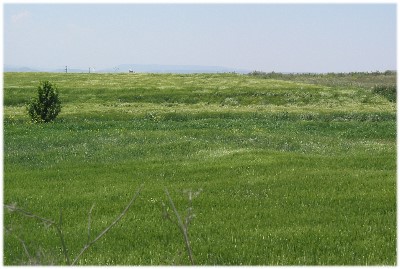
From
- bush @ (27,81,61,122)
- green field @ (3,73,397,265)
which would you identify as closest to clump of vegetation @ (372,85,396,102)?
green field @ (3,73,397,265)

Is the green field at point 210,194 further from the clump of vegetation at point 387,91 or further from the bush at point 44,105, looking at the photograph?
the clump of vegetation at point 387,91

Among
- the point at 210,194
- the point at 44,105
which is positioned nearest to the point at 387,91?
the point at 44,105

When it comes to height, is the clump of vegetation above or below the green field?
below

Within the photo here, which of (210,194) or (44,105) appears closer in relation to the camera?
(210,194)

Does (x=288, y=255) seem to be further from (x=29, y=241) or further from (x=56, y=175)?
(x=56, y=175)

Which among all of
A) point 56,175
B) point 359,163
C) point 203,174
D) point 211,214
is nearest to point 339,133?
point 359,163

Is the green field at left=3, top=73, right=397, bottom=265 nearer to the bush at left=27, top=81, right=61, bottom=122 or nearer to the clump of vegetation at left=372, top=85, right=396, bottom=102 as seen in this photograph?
the bush at left=27, top=81, right=61, bottom=122

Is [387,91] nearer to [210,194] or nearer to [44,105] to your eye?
[44,105]

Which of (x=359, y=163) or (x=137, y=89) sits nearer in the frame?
(x=359, y=163)

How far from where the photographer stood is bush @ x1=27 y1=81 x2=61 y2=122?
30.1 meters

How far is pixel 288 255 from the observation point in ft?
25.6

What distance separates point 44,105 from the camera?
3019 cm

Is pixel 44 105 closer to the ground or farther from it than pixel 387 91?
farther from it

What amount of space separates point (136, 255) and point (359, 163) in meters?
9.78
